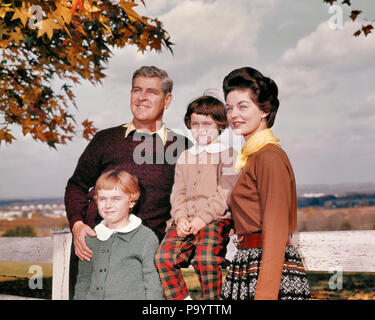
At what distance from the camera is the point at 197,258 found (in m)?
2.49

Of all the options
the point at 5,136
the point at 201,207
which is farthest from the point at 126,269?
the point at 5,136

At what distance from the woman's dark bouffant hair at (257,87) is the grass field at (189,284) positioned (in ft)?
9.26

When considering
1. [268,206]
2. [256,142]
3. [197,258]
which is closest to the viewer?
[268,206]

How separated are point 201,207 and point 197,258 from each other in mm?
309

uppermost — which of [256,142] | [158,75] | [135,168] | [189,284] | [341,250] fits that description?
[158,75]

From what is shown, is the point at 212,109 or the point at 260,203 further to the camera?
the point at 212,109

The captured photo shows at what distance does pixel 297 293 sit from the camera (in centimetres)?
218

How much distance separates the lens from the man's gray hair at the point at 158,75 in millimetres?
2738

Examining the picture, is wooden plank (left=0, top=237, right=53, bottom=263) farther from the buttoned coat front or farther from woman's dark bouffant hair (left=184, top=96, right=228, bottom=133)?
woman's dark bouffant hair (left=184, top=96, right=228, bottom=133)

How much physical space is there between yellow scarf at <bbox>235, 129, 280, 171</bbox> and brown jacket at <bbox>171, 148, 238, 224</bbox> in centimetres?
17

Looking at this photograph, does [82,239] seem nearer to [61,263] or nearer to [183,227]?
[183,227]

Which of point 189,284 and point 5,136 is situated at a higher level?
point 5,136

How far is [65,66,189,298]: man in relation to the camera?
2.66 meters
